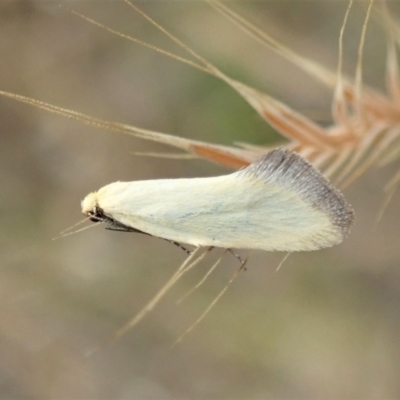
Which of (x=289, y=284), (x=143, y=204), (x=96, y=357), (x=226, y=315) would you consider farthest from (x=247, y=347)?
(x=143, y=204)

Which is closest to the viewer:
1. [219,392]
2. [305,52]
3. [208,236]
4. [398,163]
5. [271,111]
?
[208,236]

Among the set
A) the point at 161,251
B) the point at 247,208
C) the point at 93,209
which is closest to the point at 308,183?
the point at 247,208

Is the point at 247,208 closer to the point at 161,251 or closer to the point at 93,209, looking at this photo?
the point at 93,209

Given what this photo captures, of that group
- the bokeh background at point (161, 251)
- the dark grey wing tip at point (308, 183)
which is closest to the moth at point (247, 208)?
the dark grey wing tip at point (308, 183)

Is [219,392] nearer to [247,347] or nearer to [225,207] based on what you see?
[247,347]

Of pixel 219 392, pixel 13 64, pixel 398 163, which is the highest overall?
pixel 398 163

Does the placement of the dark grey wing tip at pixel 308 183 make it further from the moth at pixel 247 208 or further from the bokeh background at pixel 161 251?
the bokeh background at pixel 161 251

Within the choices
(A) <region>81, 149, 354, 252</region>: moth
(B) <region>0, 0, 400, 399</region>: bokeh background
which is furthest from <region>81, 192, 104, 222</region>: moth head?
(B) <region>0, 0, 400, 399</region>: bokeh background
